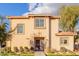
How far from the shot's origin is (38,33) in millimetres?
8070

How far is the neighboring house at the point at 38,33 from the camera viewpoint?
8023 millimetres

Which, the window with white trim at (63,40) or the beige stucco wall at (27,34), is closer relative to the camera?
the beige stucco wall at (27,34)

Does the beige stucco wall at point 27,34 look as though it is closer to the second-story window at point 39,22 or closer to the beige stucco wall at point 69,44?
the second-story window at point 39,22

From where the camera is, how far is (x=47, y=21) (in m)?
8.07

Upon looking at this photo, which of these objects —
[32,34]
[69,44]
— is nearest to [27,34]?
[32,34]

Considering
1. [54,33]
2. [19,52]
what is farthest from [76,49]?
[19,52]

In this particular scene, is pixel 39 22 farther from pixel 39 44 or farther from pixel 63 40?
pixel 63 40

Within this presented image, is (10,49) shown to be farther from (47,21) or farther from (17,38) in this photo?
(47,21)

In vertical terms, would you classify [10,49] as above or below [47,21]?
below

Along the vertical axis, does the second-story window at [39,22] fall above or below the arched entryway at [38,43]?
above

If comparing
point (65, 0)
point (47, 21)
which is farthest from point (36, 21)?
point (65, 0)

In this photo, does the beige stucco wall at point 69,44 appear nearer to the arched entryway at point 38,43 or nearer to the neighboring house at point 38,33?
the neighboring house at point 38,33

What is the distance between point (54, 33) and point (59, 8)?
484 mm

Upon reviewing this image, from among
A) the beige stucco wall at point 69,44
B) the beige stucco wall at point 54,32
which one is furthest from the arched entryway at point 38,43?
the beige stucco wall at point 69,44
